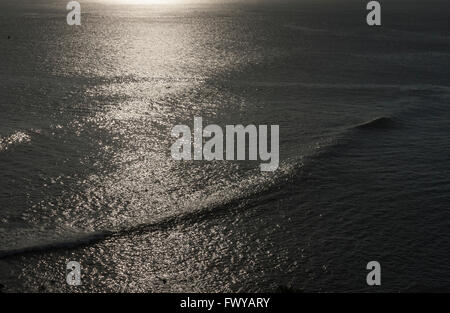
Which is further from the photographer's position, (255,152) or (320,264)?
(255,152)

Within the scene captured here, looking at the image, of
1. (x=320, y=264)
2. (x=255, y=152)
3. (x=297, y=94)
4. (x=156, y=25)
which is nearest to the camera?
(x=320, y=264)

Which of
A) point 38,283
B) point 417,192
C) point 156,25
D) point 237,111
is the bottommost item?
point 38,283

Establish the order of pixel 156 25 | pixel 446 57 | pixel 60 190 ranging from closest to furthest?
pixel 60 190 < pixel 446 57 < pixel 156 25

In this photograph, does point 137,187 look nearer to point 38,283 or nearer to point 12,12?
point 38,283

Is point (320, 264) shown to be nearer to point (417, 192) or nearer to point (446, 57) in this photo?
point (417, 192)

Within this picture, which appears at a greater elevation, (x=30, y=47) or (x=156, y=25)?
(x=156, y=25)

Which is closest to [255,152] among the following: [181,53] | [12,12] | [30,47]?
[181,53]
